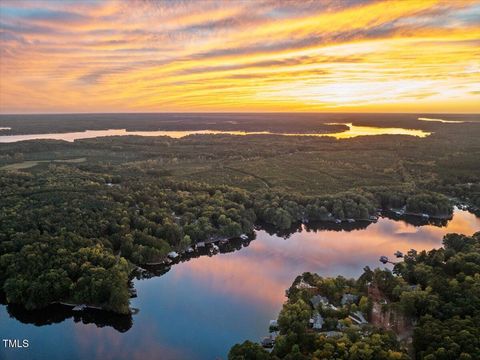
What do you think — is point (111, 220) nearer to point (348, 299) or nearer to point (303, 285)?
point (303, 285)

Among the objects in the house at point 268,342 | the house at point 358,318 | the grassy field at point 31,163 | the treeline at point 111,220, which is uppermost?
the grassy field at point 31,163

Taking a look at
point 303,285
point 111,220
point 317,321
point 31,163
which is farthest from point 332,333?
point 31,163

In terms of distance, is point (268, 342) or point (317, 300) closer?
point (268, 342)

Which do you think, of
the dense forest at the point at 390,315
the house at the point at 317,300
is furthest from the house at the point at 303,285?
the house at the point at 317,300

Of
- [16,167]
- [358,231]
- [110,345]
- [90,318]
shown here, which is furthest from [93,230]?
[16,167]

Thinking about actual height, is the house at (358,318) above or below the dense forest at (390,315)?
below

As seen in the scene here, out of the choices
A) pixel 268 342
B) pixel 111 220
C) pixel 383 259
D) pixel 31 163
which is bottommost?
pixel 383 259

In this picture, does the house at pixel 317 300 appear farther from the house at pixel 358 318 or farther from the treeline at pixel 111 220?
the treeline at pixel 111 220
